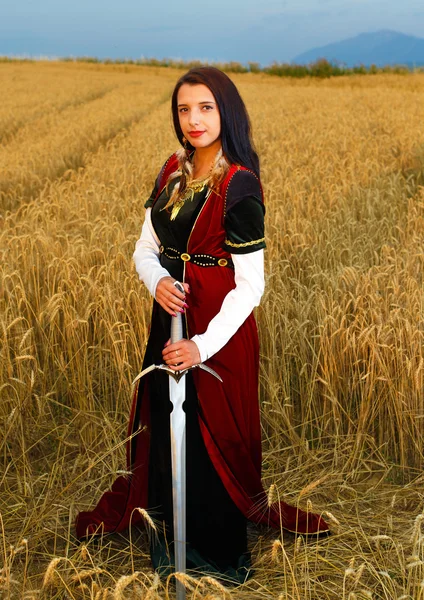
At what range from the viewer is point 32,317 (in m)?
3.33

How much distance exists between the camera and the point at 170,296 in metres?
1.66

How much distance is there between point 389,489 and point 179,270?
4.22 ft

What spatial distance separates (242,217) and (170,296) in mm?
274

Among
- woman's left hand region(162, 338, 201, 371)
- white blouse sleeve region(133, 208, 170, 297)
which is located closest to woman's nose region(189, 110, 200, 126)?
white blouse sleeve region(133, 208, 170, 297)

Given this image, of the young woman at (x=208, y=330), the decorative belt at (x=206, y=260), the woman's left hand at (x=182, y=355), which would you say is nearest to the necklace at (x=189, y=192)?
the young woman at (x=208, y=330)

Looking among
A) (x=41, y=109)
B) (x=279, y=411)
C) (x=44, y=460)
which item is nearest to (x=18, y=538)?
(x=44, y=460)

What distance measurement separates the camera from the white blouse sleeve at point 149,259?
174cm

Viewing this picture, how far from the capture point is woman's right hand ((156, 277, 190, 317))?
5.41ft

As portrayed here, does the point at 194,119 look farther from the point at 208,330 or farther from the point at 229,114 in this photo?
the point at 208,330

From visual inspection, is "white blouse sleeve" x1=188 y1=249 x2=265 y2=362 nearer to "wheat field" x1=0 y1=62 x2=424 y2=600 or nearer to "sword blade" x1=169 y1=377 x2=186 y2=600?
"sword blade" x1=169 y1=377 x2=186 y2=600

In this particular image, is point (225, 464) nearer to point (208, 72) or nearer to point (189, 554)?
point (189, 554)

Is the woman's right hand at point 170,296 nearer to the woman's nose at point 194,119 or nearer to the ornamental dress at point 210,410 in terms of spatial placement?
the ornamental dress at point 210,410

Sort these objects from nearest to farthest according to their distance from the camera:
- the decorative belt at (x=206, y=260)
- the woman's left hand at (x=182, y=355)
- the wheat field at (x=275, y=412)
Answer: the woman's left hand at (x=182, y=355) < the decorative belt at (x=206, y=260) < the wheat field at (x=275, y=412)

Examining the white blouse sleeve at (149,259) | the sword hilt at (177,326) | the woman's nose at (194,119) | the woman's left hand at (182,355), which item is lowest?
the woman's left hand at (182,355)
